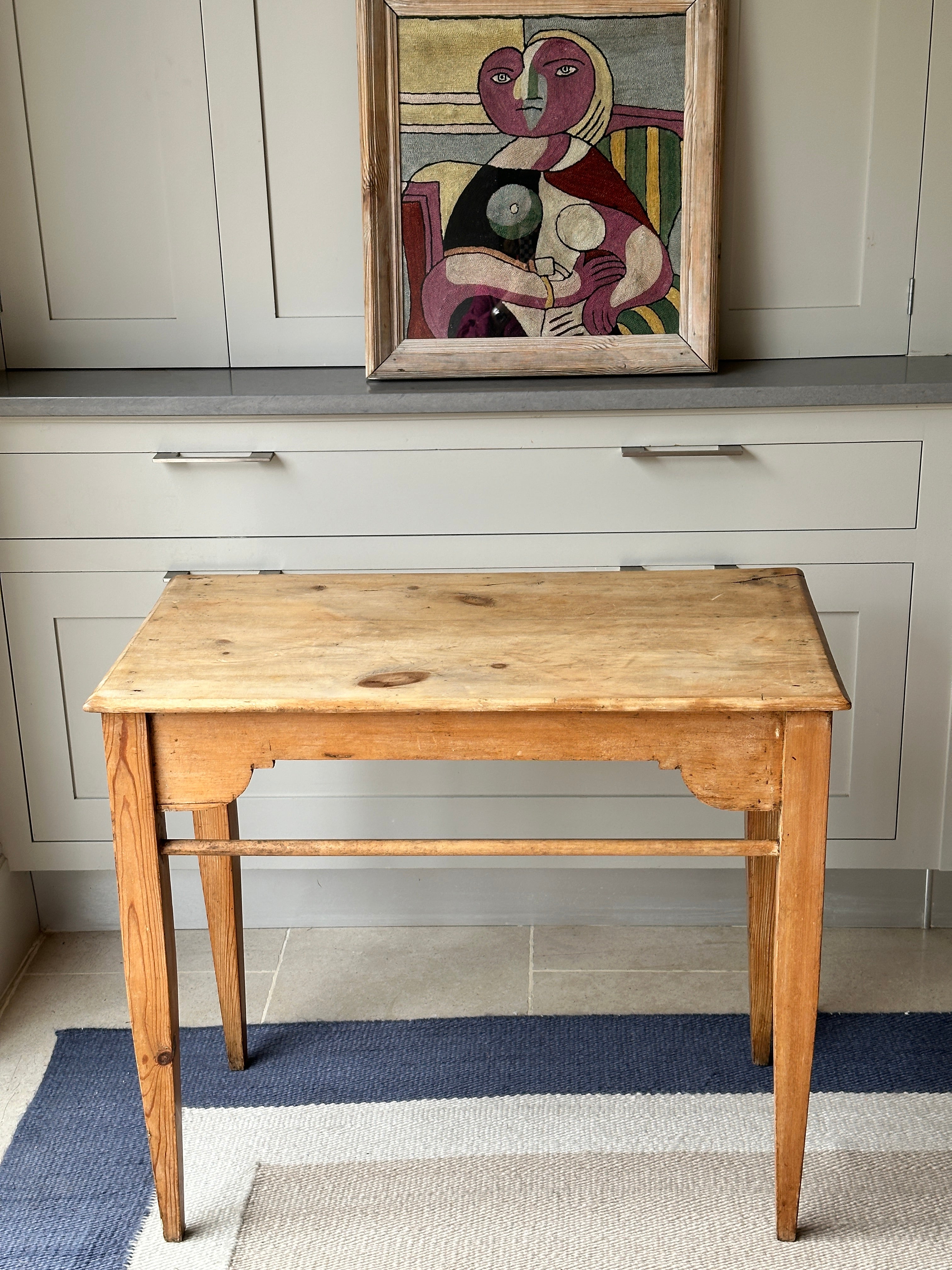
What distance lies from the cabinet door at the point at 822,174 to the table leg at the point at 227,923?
4.53 feet

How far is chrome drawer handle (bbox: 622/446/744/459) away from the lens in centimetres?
216

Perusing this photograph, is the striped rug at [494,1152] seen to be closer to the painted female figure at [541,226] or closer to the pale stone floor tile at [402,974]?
the pale stone floor tile at [402,974]

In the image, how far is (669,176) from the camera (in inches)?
90.4

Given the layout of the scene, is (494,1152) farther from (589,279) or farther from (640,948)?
(589,279)

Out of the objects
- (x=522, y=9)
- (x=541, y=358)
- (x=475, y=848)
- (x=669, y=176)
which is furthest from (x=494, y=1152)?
(x=522, y=9)

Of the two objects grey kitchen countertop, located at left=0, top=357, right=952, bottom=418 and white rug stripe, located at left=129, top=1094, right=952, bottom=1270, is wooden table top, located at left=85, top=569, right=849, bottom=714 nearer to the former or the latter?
grey kitchen countertop, located at left=0, top=357, right=952, bottom=418

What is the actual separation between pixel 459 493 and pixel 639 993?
1.01 m

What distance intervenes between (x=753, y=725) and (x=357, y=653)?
20.4 inches

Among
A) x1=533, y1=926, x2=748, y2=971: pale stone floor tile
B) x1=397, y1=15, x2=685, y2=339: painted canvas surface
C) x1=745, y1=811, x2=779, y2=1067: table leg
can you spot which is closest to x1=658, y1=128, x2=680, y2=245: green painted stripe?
x1=397, y1=15, x2=685, y2=339: painted canvas surface

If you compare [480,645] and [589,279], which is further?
[589,279]

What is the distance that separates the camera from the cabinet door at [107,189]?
2326 millimetres

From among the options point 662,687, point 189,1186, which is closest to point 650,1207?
point 189,1186

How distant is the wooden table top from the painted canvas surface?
0.70m

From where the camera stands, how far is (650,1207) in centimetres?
180
